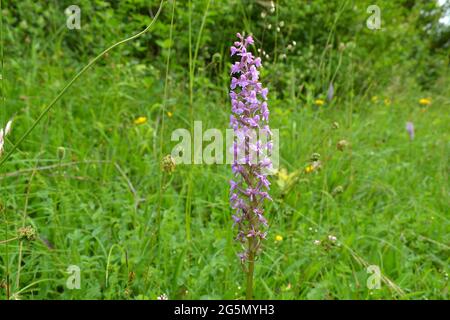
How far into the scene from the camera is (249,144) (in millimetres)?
1272

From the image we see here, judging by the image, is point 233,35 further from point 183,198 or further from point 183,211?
point 183,211

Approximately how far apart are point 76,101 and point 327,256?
2071mm

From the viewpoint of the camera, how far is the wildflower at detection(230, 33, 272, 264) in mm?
1250

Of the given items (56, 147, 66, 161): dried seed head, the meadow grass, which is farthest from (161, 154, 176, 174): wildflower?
(56, 147, 66, 161): dried seed head

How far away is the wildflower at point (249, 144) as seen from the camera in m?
1.25

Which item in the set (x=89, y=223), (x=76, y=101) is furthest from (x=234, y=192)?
(x=76, y=101)

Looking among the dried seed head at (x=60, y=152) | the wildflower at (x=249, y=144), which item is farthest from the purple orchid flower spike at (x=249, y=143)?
the dried seed head at (x=60, y=152)

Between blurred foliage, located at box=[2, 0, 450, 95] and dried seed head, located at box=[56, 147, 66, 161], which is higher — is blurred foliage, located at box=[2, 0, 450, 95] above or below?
above

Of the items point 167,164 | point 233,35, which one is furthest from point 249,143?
point 233,35

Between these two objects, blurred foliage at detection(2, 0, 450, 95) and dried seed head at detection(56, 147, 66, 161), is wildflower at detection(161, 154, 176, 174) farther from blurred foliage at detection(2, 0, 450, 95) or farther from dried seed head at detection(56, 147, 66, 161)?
blurred foliage at detection(2, 0, 450, 95)

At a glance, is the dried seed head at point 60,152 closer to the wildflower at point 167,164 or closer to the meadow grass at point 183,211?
the meadow grass at point 183,211
